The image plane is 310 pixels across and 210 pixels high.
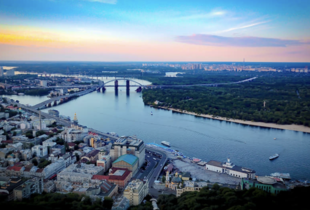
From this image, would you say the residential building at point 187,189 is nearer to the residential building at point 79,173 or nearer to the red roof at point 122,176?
the red roof at point 122,176

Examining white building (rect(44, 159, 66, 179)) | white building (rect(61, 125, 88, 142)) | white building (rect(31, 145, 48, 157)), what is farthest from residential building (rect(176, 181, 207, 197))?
white building (rect(61, 125, 88, 142))

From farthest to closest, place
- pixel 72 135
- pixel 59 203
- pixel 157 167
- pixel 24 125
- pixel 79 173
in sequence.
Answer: pixel 24 125 < pixel 72 135 < pixel 157 167 < pixel 79 173 < pixel 59 203

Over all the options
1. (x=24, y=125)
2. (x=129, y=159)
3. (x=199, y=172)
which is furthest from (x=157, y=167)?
(x=24, y=125)

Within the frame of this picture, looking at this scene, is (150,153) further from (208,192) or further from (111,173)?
(208,192)

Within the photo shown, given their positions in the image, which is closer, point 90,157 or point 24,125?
point 90,157

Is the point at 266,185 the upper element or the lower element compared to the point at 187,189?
upper

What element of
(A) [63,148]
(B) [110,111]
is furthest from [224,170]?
(B) [110,111]

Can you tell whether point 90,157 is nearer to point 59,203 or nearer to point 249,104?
point 59,203
